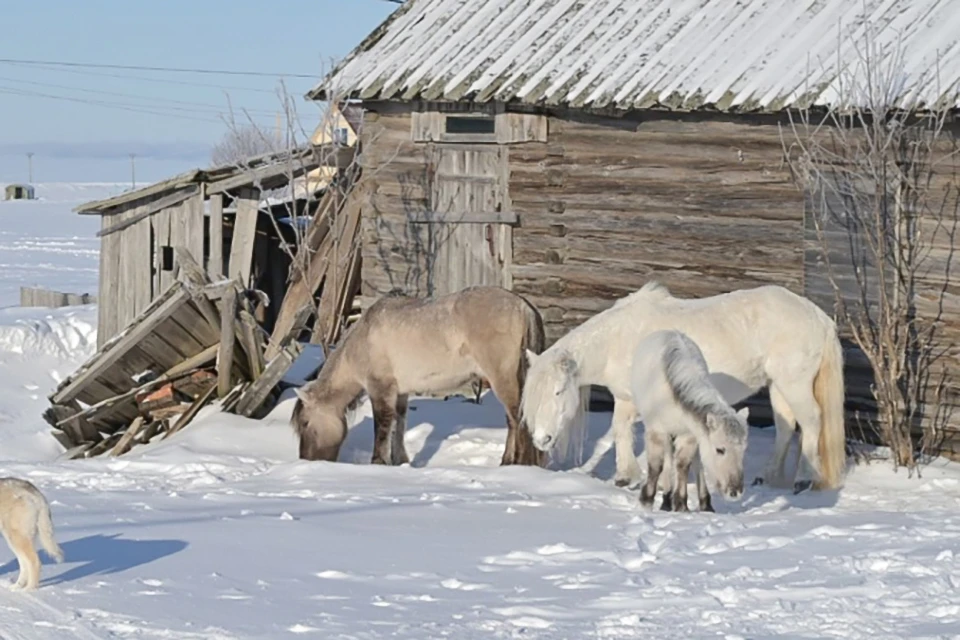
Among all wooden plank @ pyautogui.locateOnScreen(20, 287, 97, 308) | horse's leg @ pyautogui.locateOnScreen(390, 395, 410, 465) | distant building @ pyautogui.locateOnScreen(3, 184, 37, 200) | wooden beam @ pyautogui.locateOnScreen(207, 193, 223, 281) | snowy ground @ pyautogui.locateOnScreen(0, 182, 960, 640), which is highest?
distant building @ pyautogui.locateOnScreen(3, 184, 37, 200)

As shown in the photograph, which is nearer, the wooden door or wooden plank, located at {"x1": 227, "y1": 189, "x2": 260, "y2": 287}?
the wooden door

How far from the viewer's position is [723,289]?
14.1 m

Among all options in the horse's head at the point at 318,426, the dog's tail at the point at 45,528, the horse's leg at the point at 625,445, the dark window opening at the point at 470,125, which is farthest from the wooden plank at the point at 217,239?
the dog's tail at the point at 45,528

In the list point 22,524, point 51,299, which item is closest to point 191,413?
point 22,524

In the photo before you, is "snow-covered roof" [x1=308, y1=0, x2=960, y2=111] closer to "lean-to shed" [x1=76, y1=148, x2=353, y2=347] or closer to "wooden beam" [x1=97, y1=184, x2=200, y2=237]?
"lean-to shed" [x1=76, y1=148, x2=353, y2=347]

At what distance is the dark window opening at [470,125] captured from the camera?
15641mm

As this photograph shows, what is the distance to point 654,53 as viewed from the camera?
14.6 meters

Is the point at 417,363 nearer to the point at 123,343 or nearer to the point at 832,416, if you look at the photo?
the point at 832,416

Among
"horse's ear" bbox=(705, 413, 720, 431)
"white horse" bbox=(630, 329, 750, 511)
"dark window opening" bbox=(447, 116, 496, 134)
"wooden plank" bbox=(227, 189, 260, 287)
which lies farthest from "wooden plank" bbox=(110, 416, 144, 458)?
"horse's ear" bbox=(705, 413, 720, 431)

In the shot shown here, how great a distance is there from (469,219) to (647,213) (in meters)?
2.05

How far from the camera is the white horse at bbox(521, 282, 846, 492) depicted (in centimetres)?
1126

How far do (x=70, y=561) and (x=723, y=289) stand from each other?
767 cm

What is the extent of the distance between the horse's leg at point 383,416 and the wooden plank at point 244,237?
5237mm

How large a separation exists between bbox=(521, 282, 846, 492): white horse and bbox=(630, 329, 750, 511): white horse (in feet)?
2.08
